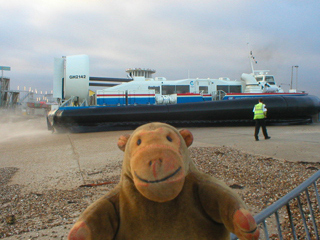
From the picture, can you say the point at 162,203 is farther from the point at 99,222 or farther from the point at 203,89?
the point at 203,89

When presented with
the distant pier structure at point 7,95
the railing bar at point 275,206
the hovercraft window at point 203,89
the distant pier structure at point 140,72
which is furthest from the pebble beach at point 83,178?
the distant pier structure at point 7,95

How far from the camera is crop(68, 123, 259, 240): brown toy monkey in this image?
926 mm

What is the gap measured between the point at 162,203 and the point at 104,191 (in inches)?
102

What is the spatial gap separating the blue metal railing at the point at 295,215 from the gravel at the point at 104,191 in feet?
0.14

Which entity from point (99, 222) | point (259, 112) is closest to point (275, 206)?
point (99, 222)

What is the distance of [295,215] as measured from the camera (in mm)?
2627

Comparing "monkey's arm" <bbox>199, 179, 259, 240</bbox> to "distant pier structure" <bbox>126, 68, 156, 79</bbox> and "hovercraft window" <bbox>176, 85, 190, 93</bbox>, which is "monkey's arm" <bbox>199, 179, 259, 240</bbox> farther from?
"distant pier structure" <bbox>126, 68, 156, 79</bbox>

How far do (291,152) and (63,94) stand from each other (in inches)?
402

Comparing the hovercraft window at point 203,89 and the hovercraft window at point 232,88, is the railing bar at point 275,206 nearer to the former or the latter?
the hovercraft window at point 203,89

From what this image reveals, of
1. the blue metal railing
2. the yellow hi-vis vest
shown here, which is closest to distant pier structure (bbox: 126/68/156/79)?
Answer: the yellow hi-vis vest

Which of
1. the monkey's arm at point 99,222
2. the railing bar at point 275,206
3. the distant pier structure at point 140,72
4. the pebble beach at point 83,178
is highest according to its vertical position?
the distant pier structure at point 140,72

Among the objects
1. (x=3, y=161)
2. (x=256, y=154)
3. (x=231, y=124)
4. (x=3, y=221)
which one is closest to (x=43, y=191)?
(x=3, y=221)

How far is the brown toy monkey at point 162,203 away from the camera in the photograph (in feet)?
3.04

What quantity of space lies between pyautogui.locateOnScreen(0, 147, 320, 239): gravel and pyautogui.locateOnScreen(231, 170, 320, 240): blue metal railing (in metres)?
0.04
